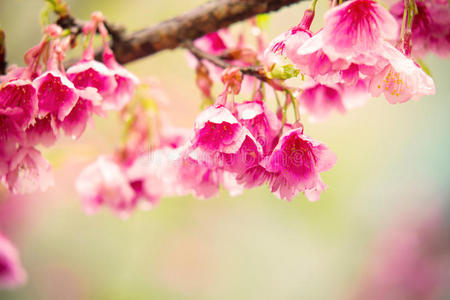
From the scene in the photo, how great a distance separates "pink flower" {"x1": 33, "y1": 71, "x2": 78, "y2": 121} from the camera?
841 millimetres

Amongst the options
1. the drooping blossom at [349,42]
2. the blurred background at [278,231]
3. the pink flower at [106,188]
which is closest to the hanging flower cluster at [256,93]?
the drooping blossom at [349,42]

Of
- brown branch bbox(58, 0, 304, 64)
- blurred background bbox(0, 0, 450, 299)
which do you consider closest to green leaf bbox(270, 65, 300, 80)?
brown branch bbox(58, 0, 304, 64)

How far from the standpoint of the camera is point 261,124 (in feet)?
2.79

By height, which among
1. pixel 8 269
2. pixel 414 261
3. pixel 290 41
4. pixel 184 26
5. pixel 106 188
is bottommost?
pixel 414 261

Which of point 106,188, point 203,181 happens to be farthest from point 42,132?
point 106,188

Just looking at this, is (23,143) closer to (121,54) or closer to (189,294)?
(121,54)

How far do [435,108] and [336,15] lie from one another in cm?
576

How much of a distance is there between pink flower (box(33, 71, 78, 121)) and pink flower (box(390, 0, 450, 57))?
737 millimetres

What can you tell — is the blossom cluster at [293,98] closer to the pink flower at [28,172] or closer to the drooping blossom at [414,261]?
the pink flower at [28,172]

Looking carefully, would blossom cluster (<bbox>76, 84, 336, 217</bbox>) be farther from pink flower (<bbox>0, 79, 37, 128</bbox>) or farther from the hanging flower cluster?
pink flower (<bbox>0, 79, 37, 128</bbox>)

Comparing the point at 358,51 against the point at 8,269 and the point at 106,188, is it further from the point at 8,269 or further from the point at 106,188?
the point at 8,269

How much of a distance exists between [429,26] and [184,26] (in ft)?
2.02

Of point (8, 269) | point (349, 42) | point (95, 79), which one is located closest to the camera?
point (349, 42)

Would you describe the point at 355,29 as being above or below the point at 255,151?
above
